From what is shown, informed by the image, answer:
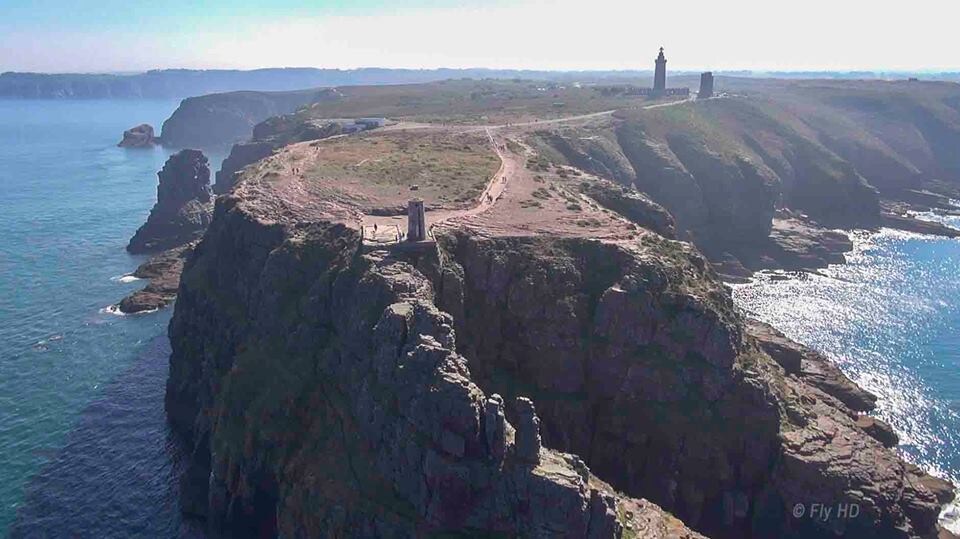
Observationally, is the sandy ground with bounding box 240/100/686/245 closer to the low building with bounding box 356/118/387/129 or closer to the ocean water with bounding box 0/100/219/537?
the ocean water with bounding box 0/100/219/537

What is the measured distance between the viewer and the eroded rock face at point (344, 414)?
5281 cm

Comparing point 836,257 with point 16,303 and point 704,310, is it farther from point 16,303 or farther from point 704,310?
point 16,303

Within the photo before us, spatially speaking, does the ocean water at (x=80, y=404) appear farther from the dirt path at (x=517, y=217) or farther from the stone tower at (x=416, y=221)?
the stone tower at (x=416, y=221)

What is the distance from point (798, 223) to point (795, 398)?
10264 centimetres

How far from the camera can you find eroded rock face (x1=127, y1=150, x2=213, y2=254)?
15612cm

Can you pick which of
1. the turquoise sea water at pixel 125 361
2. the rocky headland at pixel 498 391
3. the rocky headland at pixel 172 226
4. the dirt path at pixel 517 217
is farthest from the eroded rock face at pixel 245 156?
the dirt path at pixel 517 217

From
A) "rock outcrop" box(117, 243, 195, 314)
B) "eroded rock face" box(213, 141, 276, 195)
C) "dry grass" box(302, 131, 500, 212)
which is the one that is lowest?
"rock outcrop" box(117, 243, 195, 314)

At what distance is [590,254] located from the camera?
80312 mm

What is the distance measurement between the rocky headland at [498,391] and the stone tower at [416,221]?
4.47 feet

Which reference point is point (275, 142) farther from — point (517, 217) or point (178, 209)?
point (517, 217)

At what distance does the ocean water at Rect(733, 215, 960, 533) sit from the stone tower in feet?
196

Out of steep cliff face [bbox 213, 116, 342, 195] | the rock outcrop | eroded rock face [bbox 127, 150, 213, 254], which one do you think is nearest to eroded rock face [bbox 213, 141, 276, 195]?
steep cliff face [bbox 213, 116, 342, 195]

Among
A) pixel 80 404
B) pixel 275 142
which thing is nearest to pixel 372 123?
pixel 275 142

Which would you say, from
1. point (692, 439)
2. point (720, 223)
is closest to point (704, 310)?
point (692, 439)
